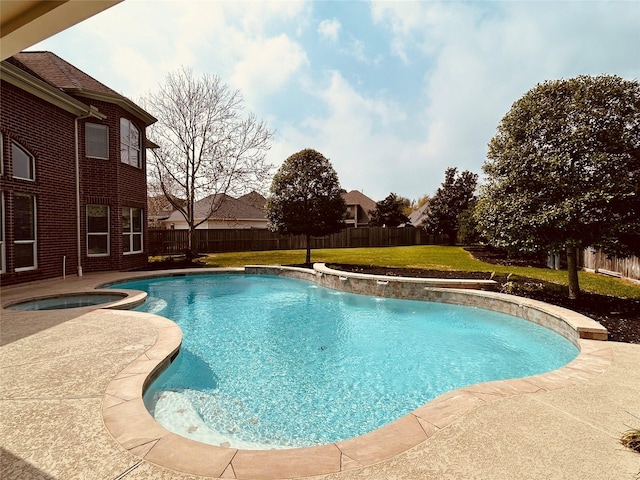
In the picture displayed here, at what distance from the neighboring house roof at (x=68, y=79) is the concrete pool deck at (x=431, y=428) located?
10.6 meters

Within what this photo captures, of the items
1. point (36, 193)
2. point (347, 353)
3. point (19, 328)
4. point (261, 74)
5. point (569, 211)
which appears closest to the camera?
point (19, 328)

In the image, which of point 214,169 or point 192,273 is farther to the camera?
point 214,169

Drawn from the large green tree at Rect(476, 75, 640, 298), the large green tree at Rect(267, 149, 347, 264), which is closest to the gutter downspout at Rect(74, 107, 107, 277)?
the large green tree at Rect(267, 149, 347, 264)

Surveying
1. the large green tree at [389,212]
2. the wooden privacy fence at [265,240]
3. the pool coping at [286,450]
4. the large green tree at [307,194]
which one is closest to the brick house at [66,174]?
the wooden privacy fence at [265,240]

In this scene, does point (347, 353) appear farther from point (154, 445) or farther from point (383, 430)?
point (154, 445)

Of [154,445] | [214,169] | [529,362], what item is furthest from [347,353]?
[214,169]

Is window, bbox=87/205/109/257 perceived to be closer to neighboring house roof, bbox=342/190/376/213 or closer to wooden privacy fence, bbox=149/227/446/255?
wooden privacy fence, bbox=149/227/446/255

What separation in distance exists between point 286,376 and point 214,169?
641 inches

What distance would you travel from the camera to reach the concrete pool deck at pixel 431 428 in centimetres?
222

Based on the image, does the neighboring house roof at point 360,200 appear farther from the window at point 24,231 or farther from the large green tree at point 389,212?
the window at point 24,231

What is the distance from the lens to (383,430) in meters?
2.78

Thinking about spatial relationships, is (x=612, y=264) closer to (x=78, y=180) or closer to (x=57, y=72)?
(x=78, y=180)

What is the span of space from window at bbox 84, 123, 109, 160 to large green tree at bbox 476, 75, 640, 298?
13.6m

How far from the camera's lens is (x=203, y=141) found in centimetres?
1867
